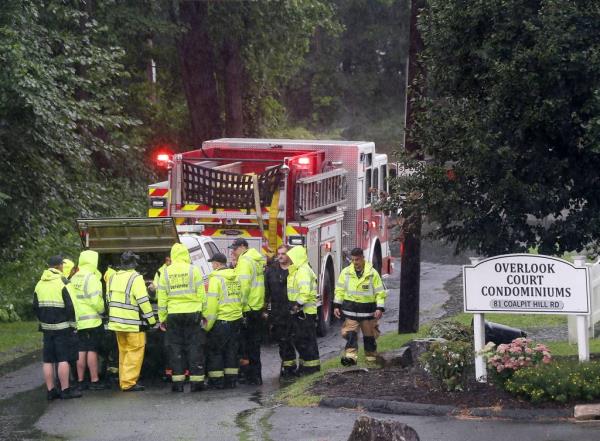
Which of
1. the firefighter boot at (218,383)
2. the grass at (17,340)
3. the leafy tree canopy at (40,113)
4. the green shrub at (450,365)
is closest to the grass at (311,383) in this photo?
the firefighter boot at (218,383)

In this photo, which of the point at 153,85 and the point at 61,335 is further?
the point at 153,85

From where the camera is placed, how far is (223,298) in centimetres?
1399

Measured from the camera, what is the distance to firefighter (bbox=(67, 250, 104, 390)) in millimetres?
13734

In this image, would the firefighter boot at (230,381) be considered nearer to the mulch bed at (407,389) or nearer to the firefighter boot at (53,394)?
the mulch bed at (407,389)

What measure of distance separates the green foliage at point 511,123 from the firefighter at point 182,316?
301 centimetres

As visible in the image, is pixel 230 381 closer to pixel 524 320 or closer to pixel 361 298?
pixel 361 298

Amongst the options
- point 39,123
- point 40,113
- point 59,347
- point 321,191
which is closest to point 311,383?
point 59,347

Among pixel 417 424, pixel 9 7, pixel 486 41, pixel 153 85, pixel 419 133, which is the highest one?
pixel 153 85

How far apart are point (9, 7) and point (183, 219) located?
12.9 feet

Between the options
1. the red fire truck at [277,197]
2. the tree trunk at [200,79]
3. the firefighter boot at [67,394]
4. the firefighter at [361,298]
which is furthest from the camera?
the tree trunk at [200,79]

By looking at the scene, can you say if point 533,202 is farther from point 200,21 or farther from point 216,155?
point 200,21

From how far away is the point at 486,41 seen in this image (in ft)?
39.0

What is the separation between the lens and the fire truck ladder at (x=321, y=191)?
17.0m

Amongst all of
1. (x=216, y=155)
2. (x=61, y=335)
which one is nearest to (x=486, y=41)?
(x=61, y=335)
